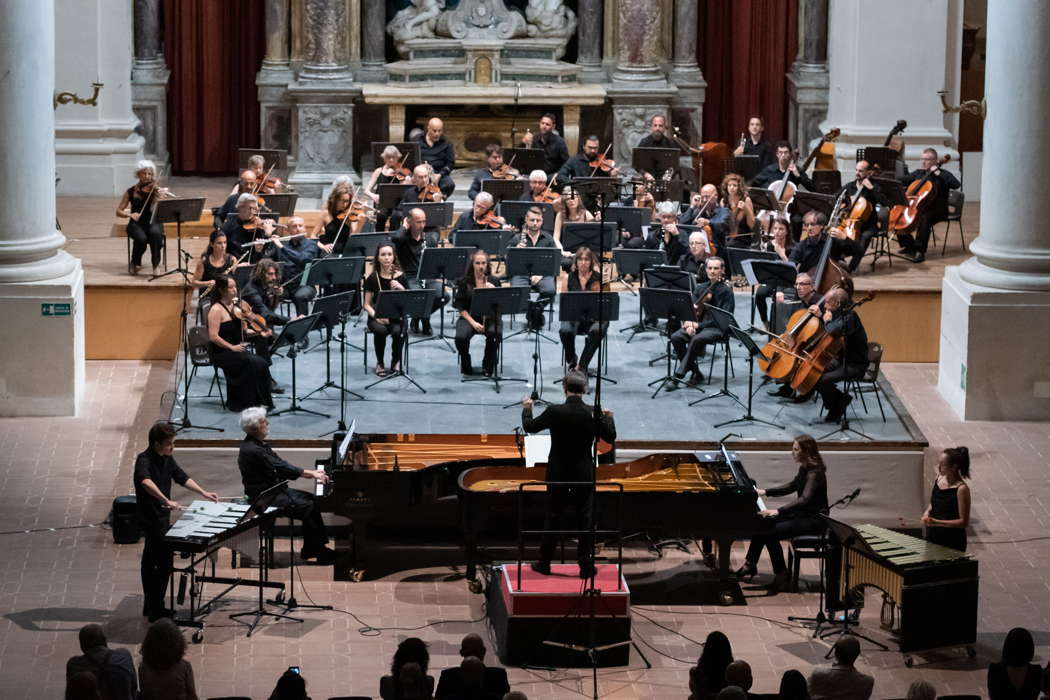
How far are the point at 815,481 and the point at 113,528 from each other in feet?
14.0

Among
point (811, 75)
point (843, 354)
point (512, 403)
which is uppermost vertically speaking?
point (811, 75)

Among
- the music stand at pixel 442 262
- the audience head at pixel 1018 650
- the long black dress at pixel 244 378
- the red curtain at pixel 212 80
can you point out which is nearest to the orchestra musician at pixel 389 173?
the music stand at pixel 442 262

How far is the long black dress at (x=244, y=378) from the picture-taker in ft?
46.5

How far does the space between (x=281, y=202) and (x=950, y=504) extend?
24.0 feet

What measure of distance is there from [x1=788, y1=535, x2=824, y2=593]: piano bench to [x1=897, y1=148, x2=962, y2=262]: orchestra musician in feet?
20.3

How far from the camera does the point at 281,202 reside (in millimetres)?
17234

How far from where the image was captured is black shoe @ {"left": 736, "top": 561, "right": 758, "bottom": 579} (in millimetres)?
12562

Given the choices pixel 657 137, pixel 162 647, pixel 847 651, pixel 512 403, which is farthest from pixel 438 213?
pixel 162 647

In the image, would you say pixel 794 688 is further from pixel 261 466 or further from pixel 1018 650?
pixel 261 466

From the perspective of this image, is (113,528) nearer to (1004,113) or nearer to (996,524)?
(996,524)

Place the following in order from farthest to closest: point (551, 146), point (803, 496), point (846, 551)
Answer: point (551, 146) < point (803, 496) < point (846, 551)

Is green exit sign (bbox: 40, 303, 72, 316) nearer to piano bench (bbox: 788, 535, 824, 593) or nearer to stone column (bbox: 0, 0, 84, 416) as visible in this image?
stone column (bbox: 0, 0, 84, 416)

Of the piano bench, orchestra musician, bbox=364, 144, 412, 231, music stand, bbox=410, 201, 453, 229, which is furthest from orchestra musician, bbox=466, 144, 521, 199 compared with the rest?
the piano bench

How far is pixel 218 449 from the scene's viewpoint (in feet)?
43.8
